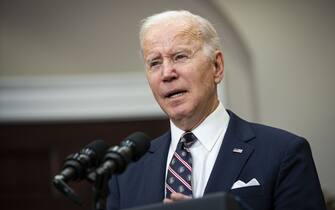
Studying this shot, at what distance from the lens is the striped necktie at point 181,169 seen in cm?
210

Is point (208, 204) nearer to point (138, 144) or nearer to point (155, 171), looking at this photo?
point (138, 144)

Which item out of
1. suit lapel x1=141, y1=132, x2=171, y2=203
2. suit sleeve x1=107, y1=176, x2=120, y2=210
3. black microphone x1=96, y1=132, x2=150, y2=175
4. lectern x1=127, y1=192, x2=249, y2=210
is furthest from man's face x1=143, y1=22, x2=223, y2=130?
lectern x1=127, y1=192, x2=249, y2=210

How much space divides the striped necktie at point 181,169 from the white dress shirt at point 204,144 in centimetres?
2

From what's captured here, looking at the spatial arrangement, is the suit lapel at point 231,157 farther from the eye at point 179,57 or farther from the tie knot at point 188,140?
the eye at point 179,57

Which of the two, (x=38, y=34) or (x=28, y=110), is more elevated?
(x=38, y=34)

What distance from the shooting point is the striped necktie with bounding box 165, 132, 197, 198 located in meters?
2.10

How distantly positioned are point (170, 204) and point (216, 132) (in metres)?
0.67

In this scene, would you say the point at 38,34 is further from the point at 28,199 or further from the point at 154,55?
the point at 154,55

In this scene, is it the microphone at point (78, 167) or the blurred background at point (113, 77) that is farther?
the blurred background at point (113, 77)

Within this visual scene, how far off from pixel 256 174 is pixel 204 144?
0.71 feet

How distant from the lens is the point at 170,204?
5.18 ft

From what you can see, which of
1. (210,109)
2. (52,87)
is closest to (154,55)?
(210,109)

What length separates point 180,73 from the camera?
2188 mm

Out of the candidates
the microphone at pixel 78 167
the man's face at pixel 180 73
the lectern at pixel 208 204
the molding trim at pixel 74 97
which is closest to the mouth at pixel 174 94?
the man's face at pixel 180 73
